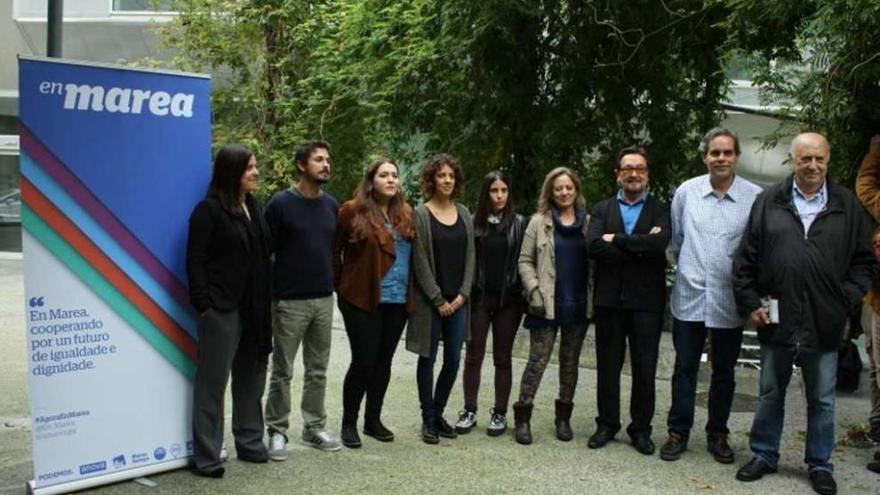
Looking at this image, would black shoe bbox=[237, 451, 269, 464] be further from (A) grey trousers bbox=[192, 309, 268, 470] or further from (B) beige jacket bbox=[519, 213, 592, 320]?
(B) beige jacket bbox=[519, 213, 592, 320]

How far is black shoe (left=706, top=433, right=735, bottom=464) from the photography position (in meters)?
5.89

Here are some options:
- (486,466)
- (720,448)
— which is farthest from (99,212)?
(720,448)

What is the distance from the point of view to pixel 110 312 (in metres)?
5.00

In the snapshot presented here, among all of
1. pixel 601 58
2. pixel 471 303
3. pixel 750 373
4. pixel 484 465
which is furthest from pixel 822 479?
pixel 601 58

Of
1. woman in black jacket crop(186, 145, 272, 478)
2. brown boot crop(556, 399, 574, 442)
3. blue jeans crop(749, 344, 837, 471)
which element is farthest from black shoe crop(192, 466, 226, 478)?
blue jeans crop(749, 344, 837, 471)

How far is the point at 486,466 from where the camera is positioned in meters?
5.69

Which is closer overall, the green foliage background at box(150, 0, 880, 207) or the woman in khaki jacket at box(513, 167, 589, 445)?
the woman in khaki jacket at box(513, 167, 589, 445)

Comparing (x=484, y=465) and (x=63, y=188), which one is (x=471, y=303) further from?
(x=63, y=188)

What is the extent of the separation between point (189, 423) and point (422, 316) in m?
1.57

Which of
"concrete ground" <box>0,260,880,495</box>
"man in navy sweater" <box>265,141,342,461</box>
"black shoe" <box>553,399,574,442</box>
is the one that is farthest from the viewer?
"black shoe" <box>553,399,574,442</box>

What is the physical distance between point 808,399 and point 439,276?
2319mm

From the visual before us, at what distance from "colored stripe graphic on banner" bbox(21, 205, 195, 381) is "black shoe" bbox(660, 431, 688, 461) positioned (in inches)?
116

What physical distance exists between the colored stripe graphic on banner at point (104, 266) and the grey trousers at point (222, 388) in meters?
0.16

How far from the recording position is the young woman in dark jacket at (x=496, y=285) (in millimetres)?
6281
